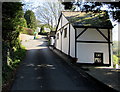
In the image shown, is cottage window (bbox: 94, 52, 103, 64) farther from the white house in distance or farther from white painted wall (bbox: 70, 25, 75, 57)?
white painted wall (bbox: 70, 25, 75, 57)

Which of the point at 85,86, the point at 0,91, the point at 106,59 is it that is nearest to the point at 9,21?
the point at 0,91

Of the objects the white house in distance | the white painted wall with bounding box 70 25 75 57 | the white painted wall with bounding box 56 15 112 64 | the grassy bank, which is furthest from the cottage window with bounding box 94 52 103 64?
the grassy bank

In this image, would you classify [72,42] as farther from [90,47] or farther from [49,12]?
[49,12]

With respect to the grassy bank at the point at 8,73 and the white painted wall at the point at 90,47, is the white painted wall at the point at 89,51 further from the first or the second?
the grassy bank at the point at 8,73

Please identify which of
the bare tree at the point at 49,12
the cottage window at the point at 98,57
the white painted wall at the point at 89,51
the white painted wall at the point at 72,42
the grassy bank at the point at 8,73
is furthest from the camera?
the bare tree at the point at 49,12

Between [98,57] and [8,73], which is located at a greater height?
[98,57]

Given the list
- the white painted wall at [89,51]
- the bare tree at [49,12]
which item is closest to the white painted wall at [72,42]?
the white painted wall at [89,51]

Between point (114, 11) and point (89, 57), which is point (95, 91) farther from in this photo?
point (89, 57)

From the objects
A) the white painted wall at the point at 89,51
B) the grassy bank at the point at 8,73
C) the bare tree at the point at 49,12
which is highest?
the bare tree at the point at 49,12

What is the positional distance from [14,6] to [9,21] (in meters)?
1.41

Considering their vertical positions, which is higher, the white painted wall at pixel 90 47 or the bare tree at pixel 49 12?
the bare tree at pixel 49 12

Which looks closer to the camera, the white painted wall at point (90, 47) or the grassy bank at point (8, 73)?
the grassy bank at point (8, 73)

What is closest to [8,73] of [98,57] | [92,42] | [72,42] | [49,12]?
[72,42]

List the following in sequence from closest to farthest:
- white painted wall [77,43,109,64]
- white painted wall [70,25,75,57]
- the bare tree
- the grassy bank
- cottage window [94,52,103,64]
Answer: the grassy bank → white painted wall [77,43,109,64] → cottage window [94,52,103,64] → white painted wall [70,25,75,57] → the bare tree
